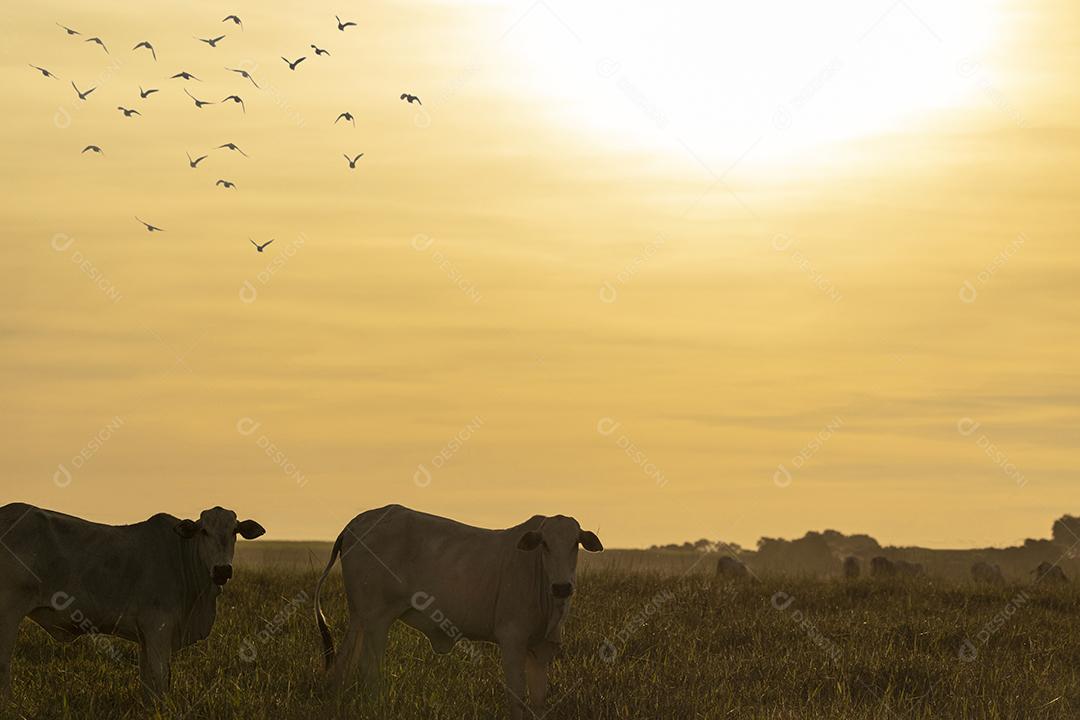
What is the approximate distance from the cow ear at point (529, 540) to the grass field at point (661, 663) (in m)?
1.44

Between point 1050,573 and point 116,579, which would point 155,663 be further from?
point 1050,573

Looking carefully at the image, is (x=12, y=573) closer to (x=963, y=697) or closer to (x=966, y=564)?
(x=963, y=697)

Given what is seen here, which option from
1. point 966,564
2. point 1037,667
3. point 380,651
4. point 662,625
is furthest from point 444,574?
point 966,564

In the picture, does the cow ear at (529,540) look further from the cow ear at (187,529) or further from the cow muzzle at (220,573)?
the cow ear at (187,529)

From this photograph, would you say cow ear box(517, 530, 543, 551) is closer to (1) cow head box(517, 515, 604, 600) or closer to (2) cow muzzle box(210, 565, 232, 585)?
(1) cow head box(517, 515, 604, 600)

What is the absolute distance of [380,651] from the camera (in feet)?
44.3

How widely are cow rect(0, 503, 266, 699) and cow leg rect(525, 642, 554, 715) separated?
2.92 meters

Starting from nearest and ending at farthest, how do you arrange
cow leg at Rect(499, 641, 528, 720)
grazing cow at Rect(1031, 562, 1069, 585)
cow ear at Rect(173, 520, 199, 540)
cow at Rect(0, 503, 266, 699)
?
cow leg at Rect(499, 641, 528, 720) < cow at Rect(0, 503, 266, 699) < cow ear at Rect(173, 520, 199, 540) < grazing cow at Rect(1031, 562, 1069, 585)

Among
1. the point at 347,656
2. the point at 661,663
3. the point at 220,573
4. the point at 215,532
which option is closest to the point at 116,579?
the point at 215,532

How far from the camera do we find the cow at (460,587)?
41.4 feet

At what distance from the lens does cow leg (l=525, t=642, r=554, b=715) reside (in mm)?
12594

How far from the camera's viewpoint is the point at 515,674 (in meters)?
12.5

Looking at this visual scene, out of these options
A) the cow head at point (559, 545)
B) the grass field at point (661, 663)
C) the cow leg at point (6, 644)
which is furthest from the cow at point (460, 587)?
the cow leg at point (6, 644)

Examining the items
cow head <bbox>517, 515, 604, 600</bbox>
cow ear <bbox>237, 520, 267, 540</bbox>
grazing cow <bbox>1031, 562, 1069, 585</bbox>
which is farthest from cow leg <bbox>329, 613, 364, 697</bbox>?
grazing cow <bbox>1031, 562, 1069, 585</bbox>
